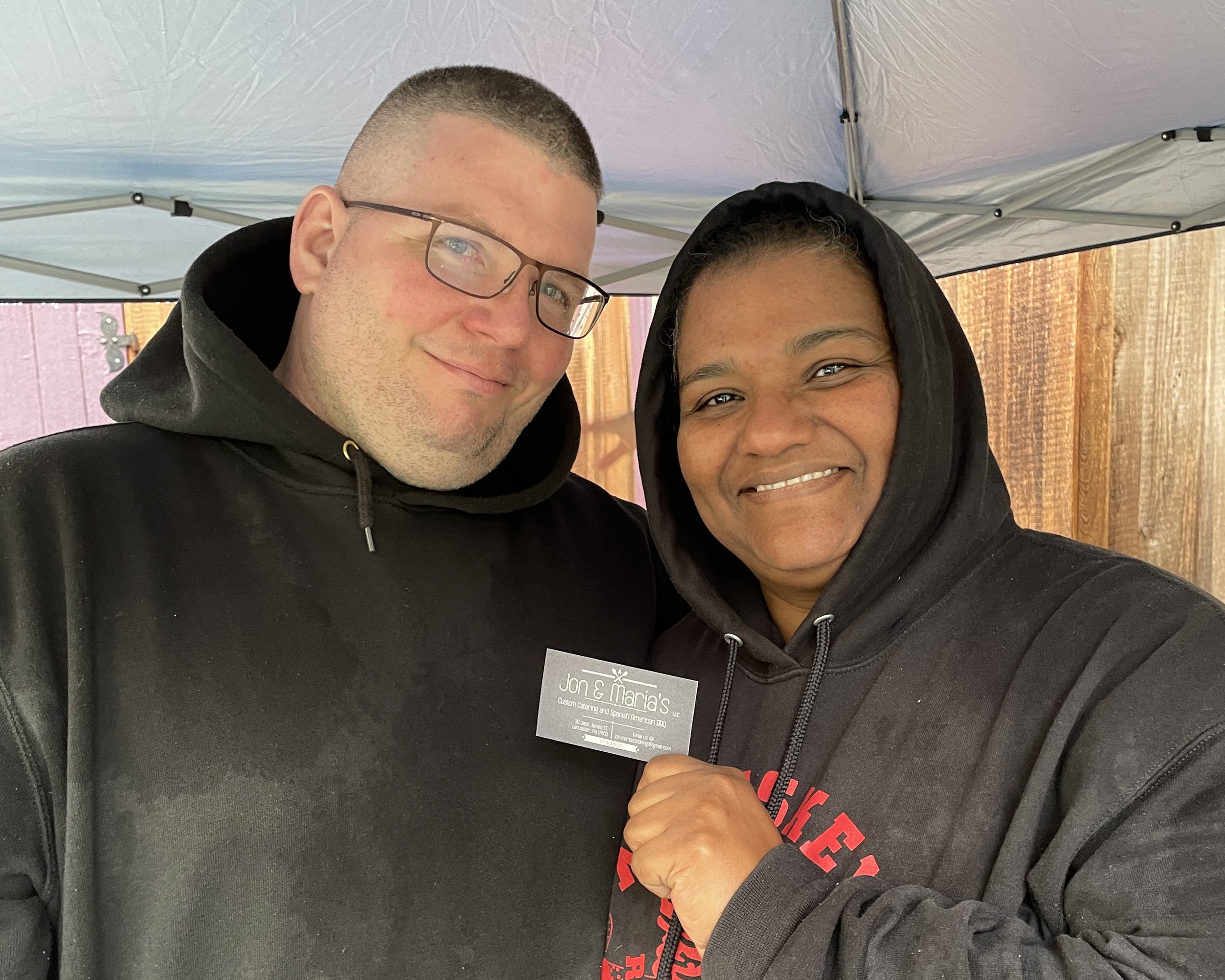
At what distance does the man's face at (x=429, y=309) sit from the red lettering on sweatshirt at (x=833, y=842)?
0.84 m

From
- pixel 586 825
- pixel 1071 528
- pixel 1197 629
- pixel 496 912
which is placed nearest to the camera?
pixel 1197 629

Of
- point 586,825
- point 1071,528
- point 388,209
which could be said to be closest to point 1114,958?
point 586,825

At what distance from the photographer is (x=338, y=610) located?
1.48m

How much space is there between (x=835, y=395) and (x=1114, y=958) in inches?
33.3

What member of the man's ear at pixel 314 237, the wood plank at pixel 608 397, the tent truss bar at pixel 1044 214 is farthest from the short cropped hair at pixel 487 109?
the wood plank at pixel 608 397

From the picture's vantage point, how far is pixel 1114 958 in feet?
3.15

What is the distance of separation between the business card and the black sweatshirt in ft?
0.67

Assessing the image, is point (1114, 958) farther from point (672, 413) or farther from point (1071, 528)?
point (1071, 528)

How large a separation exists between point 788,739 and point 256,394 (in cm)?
101

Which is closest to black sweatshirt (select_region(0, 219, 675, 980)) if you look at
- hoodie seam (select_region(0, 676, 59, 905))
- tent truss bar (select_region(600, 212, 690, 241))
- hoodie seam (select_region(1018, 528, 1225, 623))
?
hoodie seam (select_region(0, 676, 59, 905))

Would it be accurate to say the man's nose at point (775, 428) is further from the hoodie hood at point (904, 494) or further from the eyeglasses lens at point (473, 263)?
the eyeglasses lens at point (473, 263)

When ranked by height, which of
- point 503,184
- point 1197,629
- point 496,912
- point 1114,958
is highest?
point 503,184

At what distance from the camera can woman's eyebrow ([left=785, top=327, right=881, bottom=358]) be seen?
149 centimetres

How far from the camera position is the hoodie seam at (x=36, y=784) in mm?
1240
